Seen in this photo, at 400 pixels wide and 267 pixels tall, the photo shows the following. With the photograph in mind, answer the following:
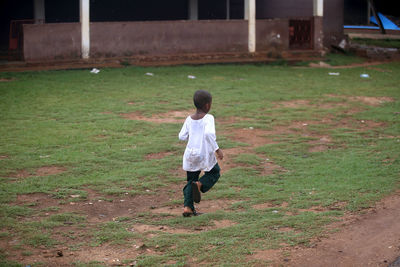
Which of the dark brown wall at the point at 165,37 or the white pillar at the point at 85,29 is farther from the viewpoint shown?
the dark brown wall at the point at 165,37

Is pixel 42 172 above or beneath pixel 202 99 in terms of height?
beneath

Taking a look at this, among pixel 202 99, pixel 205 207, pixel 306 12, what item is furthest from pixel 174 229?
pixel 306 12

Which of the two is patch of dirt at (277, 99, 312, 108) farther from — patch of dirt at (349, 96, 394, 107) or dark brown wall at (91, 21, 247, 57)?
dark brown wall at (91, 21, 247, 57)

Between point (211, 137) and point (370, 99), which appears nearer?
point (211, 137)

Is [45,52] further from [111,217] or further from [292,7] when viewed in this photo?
[111,217]

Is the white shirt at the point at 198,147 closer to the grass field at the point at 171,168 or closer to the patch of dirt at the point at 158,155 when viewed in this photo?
the grass field at the point at 171,168

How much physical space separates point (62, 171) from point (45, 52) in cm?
1021

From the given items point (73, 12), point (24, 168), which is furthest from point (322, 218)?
point (73, 12)

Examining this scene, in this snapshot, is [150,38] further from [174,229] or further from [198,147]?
[174,229]

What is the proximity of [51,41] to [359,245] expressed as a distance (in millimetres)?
13946

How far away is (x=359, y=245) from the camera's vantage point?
5195 mm

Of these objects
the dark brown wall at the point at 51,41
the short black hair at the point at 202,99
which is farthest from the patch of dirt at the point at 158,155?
the dark brown wall at the point at 51,41

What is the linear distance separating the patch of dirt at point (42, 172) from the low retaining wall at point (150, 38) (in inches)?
391

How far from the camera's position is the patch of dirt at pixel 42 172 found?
7627mm
